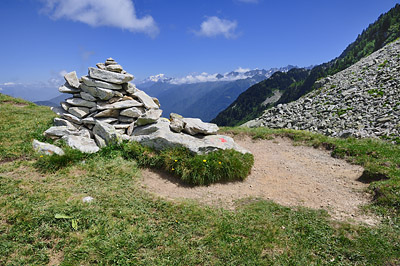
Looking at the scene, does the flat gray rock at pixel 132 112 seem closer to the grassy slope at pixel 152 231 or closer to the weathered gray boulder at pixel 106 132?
the weathered gray boulder at pixel 106 132

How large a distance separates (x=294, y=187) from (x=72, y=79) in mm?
16307

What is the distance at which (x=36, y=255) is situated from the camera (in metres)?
5.66

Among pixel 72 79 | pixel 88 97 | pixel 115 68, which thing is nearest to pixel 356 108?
pixel 115 68

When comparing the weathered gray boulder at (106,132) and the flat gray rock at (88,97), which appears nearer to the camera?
the weathered gray boulder at (106,132)

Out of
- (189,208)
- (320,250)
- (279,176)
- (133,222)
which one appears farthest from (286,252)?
(279,176)

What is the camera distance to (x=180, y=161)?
11.2 m

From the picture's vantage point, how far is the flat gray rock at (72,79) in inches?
584

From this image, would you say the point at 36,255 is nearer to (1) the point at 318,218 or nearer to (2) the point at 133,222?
(2) the point at 133,222

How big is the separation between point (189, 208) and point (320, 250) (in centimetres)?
455

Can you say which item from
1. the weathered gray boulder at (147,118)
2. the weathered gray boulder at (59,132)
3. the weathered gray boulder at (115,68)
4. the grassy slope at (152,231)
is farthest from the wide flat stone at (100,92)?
the grassy slope at (152,231)

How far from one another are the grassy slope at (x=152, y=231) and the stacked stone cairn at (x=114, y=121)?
3638 millimetres

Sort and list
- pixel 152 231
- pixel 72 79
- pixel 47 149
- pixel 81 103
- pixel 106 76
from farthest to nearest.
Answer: pixel 72 79
pixel 81 103
pixel 106 76
pixel 47 149
pixel 152 231

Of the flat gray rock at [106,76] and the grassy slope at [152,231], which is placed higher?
the flat gray rock at [106,76]

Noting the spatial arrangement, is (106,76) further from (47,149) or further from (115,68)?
(47,149)
